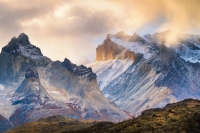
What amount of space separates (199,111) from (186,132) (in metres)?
21.7

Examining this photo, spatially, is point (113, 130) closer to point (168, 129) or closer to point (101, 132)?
point (101, 132)

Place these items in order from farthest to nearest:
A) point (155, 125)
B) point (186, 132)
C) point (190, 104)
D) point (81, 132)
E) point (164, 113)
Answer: point (81, 132), point (190, 104), point (164, 113), point (155, 125), point (186, 132)

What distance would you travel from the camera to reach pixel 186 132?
139000mm

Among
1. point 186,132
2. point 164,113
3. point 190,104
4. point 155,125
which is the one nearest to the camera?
point 186,132

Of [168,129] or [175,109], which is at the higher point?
[175,109]

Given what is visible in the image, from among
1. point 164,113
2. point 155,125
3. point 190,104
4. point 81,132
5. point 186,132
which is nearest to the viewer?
point 186,132

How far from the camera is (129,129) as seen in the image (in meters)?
154

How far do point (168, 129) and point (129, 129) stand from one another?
16307mm

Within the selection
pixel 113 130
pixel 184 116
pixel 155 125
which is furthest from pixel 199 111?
pixel 113 130

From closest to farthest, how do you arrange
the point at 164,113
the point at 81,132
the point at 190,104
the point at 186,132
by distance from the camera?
the point at 186,132 < the point at 164,113 < the point at 190,104 < the point at 81,132

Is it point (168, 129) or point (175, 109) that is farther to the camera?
point (175, 109)

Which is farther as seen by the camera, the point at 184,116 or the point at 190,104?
the point at 190,104

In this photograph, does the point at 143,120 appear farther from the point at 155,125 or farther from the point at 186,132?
the point at 186,132

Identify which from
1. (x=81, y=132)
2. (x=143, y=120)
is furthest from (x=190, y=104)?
(x=81, y=132)
